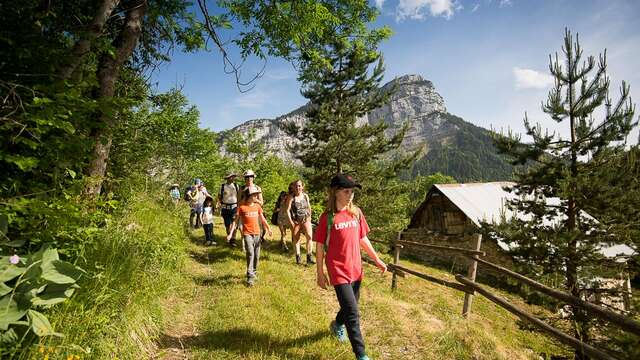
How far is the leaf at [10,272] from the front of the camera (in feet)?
7.30

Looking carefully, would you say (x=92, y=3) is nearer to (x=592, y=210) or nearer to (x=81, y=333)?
(x=81, y=333)

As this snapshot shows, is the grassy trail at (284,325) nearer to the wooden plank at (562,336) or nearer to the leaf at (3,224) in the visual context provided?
the wooden plank at (562,336)

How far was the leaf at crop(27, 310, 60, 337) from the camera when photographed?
2273mm

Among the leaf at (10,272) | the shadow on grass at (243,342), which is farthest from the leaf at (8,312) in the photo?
the shadow on grass at (243,342)

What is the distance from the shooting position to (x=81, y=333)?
2.79 meters

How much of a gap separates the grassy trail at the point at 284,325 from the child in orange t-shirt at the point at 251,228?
34cm

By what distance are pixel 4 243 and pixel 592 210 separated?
1211 cm

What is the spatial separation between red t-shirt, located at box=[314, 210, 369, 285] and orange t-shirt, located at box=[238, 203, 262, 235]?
281 cm

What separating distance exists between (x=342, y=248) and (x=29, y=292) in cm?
264

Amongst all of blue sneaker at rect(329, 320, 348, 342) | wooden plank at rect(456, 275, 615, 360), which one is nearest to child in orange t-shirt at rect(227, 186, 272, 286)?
blue sneaker at rect(329, 320, 348, 342)

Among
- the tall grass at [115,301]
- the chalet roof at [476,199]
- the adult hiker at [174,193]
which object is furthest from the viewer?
the chalet roof at [476,199]

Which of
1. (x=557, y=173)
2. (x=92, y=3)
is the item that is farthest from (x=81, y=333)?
(x=557, y=173)

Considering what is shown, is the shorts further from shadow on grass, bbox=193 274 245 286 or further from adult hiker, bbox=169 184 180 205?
shadow on grass, bbox=193 274 245 286

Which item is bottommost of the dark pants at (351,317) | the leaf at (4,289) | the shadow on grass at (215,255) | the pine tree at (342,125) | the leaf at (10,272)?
the shadow on grass at (215,255)
